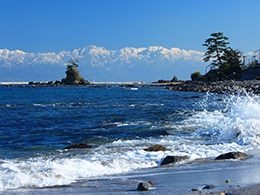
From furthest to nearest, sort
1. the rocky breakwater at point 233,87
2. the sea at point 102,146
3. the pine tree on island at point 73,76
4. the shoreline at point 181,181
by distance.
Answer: the pine tree on island at point 73,76 < the rocky breakwater at point 233,87 < the sea at point 102,146 < the shoreline at point 181,181

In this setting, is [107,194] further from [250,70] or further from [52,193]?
[250,70]

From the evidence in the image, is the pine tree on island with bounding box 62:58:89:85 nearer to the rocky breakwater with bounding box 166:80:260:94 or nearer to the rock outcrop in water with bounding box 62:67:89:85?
the rock outcrop in water with bounding box 62:67:89:85

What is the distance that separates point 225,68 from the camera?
2510 inches

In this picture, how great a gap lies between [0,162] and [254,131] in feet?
26.4

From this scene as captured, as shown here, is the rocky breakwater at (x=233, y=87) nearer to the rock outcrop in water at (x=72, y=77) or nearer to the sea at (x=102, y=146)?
the sea at (x=102, y=146)

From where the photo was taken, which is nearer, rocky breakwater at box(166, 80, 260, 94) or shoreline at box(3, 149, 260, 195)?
shoreline at box(3, 149, 260, 195)

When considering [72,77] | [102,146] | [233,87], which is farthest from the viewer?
[72,77]

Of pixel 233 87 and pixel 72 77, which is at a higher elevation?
pixel 72 77

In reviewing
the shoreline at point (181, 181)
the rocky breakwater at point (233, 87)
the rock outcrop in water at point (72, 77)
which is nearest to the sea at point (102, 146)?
the shoreline at point (181, 181)

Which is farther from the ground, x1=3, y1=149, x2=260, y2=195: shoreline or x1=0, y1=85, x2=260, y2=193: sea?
x1=3, y1=149, x2=260, y2=195: shoreline

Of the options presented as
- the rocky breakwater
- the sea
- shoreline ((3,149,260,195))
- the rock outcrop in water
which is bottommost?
the sea

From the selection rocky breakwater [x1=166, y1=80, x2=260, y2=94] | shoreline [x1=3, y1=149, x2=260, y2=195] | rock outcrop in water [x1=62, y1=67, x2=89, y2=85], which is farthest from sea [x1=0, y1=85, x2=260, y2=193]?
rock outcrop in water [x1=62, y1=67, x2=89, y2=85]

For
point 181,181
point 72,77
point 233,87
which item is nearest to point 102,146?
point 181,181

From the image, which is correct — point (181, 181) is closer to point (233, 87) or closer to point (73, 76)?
point (233, 87)
